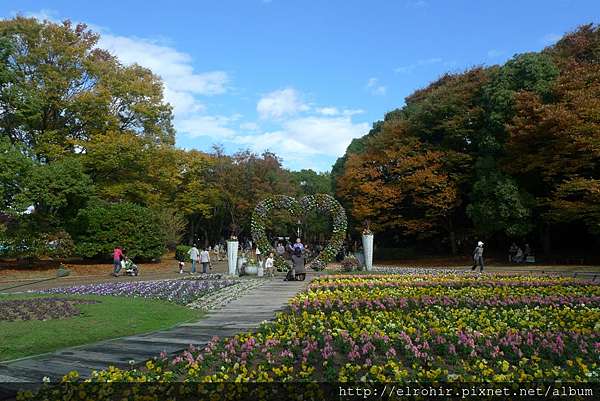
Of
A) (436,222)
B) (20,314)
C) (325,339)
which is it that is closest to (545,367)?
(325,339)

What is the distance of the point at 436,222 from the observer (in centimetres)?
3472

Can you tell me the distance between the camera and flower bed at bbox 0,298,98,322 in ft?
34.8

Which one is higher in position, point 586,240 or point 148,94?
point 148,94

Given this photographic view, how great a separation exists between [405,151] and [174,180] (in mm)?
16992

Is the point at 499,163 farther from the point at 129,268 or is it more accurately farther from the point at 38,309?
the point at 38,309

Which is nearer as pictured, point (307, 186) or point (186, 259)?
point (186, 259)

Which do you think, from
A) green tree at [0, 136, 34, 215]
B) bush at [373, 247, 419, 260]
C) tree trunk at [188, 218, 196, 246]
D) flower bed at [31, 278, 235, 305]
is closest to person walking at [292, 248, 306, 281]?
flower bed at [31, 278, 235, 305]

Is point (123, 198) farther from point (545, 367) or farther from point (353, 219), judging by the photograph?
point (545, 367)

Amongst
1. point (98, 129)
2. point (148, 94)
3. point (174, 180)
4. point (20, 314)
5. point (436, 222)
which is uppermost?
point (148, 94)

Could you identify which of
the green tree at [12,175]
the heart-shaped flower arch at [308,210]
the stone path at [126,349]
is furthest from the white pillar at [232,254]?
the green tree at [12,175]

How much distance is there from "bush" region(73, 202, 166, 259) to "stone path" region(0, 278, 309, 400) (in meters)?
20.2

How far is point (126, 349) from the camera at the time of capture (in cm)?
755

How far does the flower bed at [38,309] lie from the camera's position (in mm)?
10594

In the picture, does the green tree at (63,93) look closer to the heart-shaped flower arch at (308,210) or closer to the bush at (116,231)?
the bush at (116,231)
